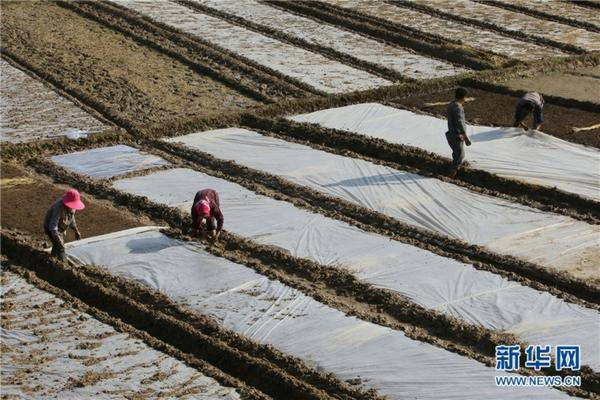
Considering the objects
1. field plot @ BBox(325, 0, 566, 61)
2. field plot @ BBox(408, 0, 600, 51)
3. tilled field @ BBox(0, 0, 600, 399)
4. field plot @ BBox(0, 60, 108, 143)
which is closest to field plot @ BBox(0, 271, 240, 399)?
tilled field @ BBox(0, 0, 600, 399)

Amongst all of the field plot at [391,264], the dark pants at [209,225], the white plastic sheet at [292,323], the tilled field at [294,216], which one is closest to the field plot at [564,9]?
the tilled field at [294,216]

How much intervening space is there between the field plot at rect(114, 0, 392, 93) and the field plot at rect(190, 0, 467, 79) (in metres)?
0.60

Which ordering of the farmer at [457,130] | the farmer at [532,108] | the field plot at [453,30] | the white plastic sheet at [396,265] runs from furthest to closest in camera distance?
the field plot at [453,30] → the farmer at [532,108] → the farmer at [457,130] → the white plastic sheet at [396,265]

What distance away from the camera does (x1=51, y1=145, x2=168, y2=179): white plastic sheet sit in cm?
1450

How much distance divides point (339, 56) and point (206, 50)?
238cm

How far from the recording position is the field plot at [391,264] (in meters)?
10.0

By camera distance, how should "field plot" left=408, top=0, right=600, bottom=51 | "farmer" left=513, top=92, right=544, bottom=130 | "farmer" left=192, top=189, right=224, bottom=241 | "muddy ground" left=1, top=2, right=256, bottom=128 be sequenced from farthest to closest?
"field plot" left=408, top=0, right=600, bottom=51, "muddy ground" left=1, top=2, right=256, bottom=128, "farmer" left=513, top=92, right=544, bottom=130, "farmer" left=192, top=189, right=224, bottom=241

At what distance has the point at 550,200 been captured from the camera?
13070 millimetres

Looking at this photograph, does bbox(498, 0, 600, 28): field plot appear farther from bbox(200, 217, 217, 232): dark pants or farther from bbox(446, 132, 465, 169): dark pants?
bbox(200, 217, 217, 232): dark pants

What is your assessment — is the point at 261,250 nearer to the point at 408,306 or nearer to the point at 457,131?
the point at 408,306

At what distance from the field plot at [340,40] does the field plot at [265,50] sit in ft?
1.96

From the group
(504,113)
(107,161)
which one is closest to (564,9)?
(504,113)

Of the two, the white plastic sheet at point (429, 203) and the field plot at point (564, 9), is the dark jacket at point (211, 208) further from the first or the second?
the field plot at point (564, 9)

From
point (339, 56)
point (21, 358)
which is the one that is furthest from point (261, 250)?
point (339, 56)
